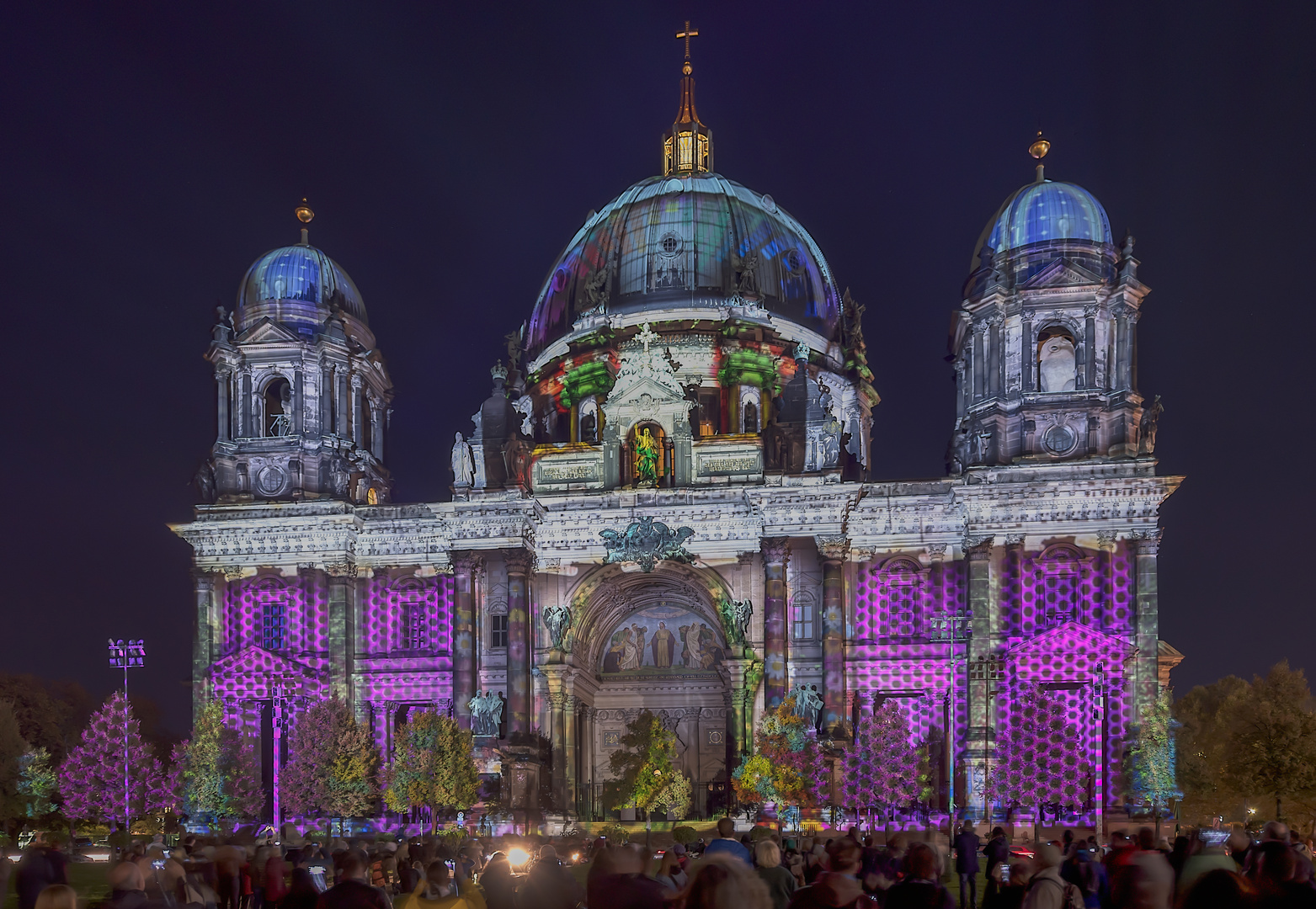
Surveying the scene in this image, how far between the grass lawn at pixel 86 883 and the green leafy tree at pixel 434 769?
11651 millimetres

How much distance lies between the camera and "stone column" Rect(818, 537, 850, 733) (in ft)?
178

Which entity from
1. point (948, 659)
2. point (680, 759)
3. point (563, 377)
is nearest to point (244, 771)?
point (680, 759)

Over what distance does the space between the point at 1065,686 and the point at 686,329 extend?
2576 cm

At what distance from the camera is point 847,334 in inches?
2803

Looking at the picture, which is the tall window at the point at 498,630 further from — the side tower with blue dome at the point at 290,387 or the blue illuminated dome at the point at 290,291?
the blue illuminated dome at the point at 290,291

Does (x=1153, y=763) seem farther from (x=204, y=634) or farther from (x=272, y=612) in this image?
(x=204, y=634)

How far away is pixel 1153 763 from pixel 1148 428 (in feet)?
46.4

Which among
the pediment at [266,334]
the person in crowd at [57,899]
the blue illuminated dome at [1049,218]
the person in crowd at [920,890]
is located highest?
the blue illuminated dome at [1049,218]

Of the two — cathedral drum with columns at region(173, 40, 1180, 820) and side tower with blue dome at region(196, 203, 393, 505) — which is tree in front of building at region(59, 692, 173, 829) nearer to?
cathedral drum with columns at region(173, 40, 1180, 820)

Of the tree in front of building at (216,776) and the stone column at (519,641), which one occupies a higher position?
the stone column at (519,641)

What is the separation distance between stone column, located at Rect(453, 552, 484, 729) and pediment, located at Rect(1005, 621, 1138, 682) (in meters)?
22.8

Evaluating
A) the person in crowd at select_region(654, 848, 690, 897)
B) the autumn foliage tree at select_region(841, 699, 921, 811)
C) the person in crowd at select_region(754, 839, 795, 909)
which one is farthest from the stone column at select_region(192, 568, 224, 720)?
the person in crowd at select_region(754, 839, 795, 909)

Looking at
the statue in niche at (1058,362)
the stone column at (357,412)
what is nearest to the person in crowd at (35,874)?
the stone column at (357,412)

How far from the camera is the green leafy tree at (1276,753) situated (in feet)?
170
